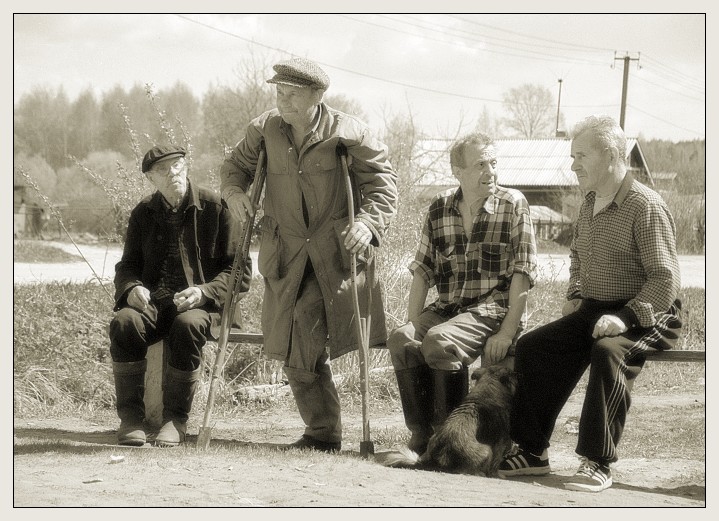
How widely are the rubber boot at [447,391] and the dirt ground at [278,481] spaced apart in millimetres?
431

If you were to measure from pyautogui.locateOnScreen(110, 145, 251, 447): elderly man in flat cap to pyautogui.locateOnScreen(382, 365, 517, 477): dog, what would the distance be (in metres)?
1.38

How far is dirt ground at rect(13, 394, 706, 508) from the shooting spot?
4203 mm

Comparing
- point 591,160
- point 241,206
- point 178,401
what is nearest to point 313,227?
point 241,206

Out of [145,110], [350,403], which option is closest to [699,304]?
[350,403]

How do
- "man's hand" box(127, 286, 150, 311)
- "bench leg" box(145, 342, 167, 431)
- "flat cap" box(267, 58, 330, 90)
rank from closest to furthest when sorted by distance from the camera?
1. "flat cap" box(267, 58, 330, 90)
2. "man's hand" box(127, 286, 150, 311)
3. "bench leg" box(145, 342, 167, 431)

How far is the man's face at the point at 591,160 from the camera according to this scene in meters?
4.80

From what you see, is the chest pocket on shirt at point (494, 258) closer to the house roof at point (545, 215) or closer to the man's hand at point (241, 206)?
Answer: the man's hand at point (241, 206)

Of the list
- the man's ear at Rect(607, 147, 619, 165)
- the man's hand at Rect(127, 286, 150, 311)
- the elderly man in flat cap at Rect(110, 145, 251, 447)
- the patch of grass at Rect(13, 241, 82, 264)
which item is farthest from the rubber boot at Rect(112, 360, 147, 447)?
the patch of grass at Rect(13, 241, 82, 264)

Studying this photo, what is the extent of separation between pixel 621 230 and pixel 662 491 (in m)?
1.31

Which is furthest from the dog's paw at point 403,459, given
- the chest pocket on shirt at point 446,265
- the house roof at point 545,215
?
the house roof at point 545,215

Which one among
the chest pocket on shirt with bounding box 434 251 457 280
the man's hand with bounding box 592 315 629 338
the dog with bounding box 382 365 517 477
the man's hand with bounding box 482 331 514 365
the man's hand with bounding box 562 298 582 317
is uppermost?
the chest pocket on shirt with bounding box 434 251 457 280

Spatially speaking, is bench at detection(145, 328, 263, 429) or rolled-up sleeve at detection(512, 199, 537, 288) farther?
bench at detection(145, 328, 263, 429)

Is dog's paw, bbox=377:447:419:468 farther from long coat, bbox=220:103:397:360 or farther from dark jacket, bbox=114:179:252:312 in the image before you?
dark jacket, bbox=114:179:252:312

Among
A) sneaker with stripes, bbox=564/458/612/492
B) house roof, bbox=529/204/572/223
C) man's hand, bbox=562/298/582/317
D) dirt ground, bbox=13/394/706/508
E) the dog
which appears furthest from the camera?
house roof, bbox=529/204/572/223
